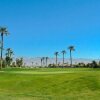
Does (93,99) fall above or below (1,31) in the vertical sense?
below

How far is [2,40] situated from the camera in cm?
14425

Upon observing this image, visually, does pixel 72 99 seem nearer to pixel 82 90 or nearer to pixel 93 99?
pixel 93 99

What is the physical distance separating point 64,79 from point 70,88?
24.3 ft

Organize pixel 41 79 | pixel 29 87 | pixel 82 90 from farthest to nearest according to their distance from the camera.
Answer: pixel 41 79 < pixel 29 87 < pixel 82 90

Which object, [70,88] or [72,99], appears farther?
[70,88]

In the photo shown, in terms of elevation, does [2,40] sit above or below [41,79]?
above

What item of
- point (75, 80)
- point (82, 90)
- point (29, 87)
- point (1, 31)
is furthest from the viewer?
point (1, 31)

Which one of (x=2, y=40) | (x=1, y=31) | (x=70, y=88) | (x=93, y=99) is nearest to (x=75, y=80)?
(x=70, y=88)

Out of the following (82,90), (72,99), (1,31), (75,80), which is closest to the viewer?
(72,99)

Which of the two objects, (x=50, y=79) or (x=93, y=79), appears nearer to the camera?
(x=93, y=79)

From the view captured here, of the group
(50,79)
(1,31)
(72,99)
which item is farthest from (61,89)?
(1,31)

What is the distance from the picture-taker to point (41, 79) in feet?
164

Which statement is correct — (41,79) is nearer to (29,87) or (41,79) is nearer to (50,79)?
(50,79)

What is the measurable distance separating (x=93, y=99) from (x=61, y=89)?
11.2 meters
